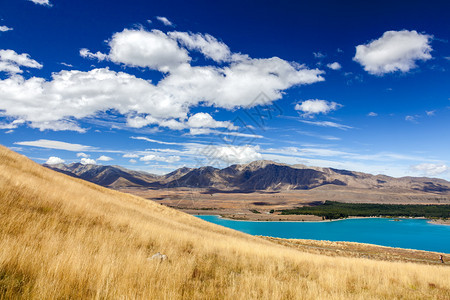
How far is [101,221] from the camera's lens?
358 inches

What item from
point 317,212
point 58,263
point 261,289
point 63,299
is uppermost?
point 58,263

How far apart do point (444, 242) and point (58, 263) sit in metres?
112

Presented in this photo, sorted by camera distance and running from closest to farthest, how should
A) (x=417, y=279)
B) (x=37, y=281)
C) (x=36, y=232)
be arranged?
1. (x=37, y=281)
2. (x=36, y=232)
3. (x=417, y=279)

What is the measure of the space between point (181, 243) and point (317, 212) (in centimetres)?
16652

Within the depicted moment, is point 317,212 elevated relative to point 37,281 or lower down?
lower down

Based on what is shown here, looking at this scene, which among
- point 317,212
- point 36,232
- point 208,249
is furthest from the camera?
point 317,212

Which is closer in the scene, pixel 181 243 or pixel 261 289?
pixel 261 289

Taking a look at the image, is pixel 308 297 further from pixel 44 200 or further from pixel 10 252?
pixel 44 200

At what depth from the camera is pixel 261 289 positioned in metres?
4.84

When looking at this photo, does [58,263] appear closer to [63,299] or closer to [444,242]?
[63,299]

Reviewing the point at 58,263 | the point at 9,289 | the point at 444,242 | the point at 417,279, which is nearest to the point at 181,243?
the point at 58,263

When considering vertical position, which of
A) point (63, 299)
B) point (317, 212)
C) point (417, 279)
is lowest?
point (317, 212)

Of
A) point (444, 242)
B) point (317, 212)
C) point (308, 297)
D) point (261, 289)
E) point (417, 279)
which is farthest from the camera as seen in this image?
point (317, 212)

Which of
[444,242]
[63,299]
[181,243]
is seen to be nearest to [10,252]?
[63,299]
